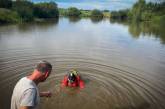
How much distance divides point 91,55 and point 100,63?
348cm

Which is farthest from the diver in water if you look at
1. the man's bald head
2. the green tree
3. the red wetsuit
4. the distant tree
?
the green tree

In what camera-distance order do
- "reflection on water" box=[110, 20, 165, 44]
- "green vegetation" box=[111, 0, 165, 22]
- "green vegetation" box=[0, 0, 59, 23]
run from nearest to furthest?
"reflection on water" box=[110, 20, 165, 44]
"green vegetation" box=[0, 0, 59, 23]
"green vegetation" box=[111, 0, 165, 22]

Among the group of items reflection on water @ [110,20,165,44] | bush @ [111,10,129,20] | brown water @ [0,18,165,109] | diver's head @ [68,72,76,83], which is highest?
bush @ [111,10,129,20]

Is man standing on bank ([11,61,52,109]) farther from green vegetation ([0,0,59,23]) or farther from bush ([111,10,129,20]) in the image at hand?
bush ([111,10,129,20])

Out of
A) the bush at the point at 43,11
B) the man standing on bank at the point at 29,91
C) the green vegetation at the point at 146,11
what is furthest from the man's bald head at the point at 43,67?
the green vegetation at the point at 146,11

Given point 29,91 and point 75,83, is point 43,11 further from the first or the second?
point 29,91

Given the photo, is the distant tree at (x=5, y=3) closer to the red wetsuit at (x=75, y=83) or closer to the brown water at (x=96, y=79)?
the brown water at (x=96, y=79)

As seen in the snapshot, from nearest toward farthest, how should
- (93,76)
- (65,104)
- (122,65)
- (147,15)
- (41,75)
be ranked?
1. (41,75)
2. (65,104)
3. (93,76)
4. (122,65)
5. (147,15)

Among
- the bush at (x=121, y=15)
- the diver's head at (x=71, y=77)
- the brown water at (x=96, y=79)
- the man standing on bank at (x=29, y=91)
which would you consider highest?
the bush at (x=121, y=15)

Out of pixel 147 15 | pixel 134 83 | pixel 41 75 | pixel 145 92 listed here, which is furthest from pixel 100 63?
pixel 147 15

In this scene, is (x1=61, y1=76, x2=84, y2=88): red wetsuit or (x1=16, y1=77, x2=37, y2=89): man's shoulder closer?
(x1=16, y1=77, x2=37, y2=89): man's shoulder

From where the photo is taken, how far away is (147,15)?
111312 millimetres

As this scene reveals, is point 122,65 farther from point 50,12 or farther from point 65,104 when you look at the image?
point 50,12

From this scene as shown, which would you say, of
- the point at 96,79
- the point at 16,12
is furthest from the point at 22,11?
the point at 96,79
